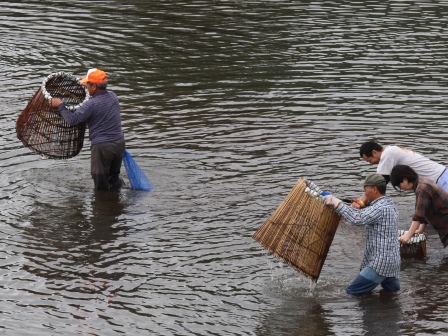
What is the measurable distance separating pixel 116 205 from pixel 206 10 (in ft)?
48.8

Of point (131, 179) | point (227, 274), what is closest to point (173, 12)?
point (131, 179)

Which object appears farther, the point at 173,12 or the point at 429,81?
the point at 173,12

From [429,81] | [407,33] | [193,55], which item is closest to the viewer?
[429,81]

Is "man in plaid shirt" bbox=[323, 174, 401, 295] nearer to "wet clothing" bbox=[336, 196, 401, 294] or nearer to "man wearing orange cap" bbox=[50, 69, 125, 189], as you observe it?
"wet clothing" bbox=[336, 196, 401, 294]

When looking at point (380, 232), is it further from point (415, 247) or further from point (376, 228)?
point (415, 247)

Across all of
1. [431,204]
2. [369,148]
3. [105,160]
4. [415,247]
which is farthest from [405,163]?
[105,160]

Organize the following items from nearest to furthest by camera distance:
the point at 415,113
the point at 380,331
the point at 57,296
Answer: the point at 380,331
the point at 57,296
the point at 415,113

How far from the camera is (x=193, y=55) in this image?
2486 cm

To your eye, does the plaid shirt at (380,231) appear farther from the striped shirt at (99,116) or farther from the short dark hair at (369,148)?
the striped shirt at (99,116)

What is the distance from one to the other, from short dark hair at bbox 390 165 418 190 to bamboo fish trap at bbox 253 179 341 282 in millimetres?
1128

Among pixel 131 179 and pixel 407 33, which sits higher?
pixel 407 33

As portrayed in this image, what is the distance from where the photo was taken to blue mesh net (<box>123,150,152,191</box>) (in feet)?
54.2

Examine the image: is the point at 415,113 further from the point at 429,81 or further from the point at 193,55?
the point at 193,55

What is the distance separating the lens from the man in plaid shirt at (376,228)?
11703 millimetres
